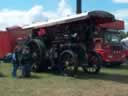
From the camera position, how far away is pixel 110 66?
78.4ft

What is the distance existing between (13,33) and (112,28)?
808 cm

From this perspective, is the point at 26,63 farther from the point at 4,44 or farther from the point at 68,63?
the point at 4,44

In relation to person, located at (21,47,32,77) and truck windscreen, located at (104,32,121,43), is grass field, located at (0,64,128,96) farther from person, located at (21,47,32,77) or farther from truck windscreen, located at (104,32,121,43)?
truck windscreen, located at (104,32,121,43)

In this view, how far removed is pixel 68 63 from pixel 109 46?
22.9ft

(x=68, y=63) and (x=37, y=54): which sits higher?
(x=37, y=54)

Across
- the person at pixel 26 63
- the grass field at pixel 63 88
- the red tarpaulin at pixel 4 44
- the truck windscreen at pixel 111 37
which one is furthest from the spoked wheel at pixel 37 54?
the red tarpaulin at pixel 4 44

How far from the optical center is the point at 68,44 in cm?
1653

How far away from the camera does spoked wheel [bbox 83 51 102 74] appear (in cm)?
1719

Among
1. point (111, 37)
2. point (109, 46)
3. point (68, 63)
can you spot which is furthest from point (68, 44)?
point (111, 37)

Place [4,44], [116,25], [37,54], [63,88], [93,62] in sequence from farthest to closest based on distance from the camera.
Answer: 1. [4,44]
2. [116,25]
3. [37,54]
4. [93,62]
5. [63,88]

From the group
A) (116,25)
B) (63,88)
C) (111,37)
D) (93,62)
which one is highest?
(116,25)

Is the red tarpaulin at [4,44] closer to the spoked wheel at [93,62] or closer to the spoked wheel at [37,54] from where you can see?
the spoked wheel at [37,54]

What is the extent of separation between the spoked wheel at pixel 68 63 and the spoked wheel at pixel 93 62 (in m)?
1.11

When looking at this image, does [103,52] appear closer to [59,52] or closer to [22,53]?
[59,52]
